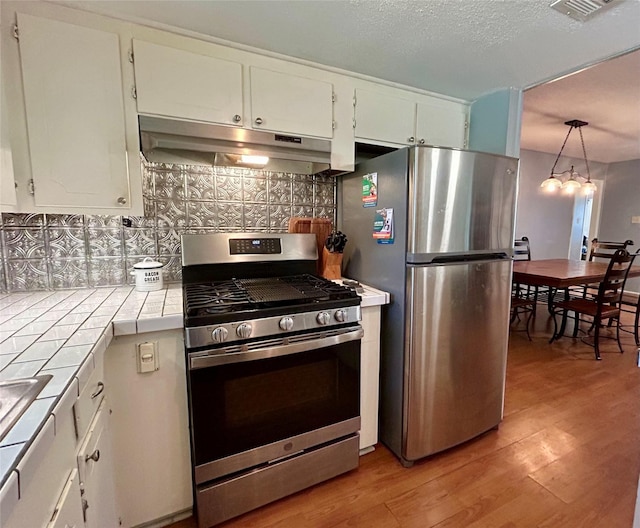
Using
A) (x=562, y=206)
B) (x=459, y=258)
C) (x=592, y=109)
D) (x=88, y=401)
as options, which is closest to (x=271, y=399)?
(x=88, y=401)

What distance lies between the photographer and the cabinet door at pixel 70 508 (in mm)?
671

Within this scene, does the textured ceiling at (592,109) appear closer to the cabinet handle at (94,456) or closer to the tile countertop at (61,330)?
the tile countertop at (61,330)

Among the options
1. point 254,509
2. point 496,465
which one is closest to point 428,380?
point 496,465

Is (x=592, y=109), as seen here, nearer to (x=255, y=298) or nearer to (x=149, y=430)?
(x=255, y=298)

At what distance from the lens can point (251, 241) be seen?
1.80 meters

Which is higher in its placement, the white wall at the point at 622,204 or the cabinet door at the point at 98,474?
the white wall at the point at 622,204

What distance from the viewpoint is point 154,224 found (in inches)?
70.9

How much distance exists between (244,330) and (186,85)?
1172 millimetres

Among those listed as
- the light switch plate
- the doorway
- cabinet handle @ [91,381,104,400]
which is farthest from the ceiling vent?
the doorway

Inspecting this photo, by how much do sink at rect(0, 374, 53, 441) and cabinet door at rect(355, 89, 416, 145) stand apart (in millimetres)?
1801

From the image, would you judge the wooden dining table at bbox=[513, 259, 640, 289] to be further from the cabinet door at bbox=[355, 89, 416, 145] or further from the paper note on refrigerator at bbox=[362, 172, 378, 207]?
the paper note on refrigerator at bbox=[362, 172, 378, 207]

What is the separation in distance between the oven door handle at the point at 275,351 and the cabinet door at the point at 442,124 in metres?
1.41

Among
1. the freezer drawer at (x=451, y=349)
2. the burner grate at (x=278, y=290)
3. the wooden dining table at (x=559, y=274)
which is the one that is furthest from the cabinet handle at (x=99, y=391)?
the wooden dining table at (x=559, y=274)

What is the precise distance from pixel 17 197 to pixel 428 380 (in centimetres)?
203
